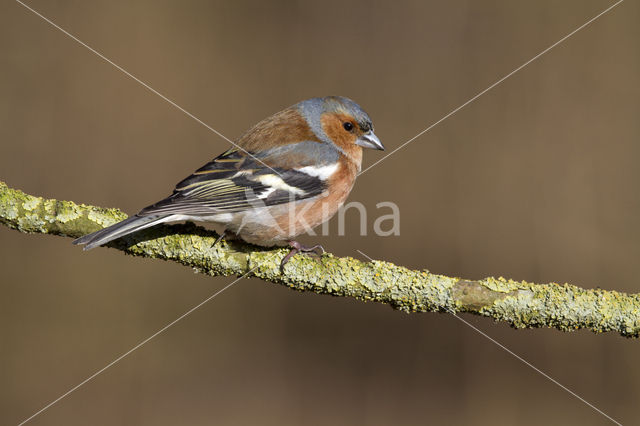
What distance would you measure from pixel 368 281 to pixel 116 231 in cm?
129

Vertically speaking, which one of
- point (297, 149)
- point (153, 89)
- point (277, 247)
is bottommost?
point (277, 247)

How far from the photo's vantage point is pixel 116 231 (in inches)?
98.9

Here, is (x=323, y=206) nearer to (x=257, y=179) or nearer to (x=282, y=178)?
(x=282, y=178)

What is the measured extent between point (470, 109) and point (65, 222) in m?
4.18

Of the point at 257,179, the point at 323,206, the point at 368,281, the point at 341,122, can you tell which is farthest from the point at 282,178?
the point at 368,281

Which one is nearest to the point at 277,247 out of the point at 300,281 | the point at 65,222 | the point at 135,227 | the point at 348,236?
the point at 300,281

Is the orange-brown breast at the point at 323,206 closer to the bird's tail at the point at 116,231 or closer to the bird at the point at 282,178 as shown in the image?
the bird at the point at 282,178

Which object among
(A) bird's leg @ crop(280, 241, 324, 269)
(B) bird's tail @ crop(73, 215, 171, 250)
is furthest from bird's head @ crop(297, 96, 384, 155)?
(B) bird's tail @ crop(73, 215, 171, 250)

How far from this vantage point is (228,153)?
348 centimetres

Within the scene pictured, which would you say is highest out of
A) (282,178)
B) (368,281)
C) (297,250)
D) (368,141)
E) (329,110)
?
(329,110)

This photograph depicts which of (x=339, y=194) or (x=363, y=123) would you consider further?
(x=363, y=123)

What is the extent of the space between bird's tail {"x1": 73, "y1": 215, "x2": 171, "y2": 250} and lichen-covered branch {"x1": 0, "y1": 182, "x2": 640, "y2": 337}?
18 centimetres

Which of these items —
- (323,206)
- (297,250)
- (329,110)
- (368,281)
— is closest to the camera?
(368,281)

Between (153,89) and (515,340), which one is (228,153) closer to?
(153,89)
